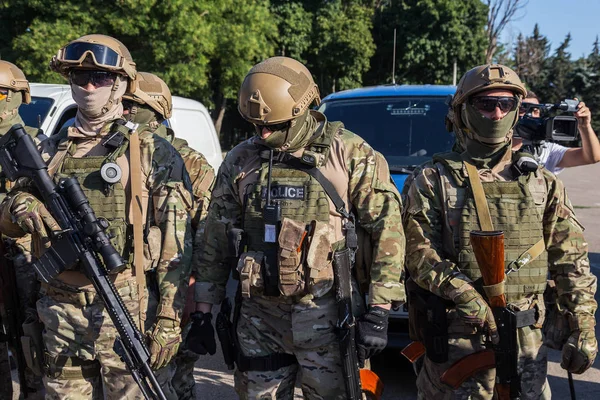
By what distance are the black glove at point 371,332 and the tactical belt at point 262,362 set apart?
40 cm

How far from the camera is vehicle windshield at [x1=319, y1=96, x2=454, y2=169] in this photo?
202 inches

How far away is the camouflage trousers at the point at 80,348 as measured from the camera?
2.98 meters

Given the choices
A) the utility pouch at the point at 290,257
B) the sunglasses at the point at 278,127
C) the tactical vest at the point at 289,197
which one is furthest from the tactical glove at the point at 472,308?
the sunglasses at the point at 278,127

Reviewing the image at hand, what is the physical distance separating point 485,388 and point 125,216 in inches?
75.3

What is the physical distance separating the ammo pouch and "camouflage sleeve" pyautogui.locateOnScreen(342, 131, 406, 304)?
0.25 meters

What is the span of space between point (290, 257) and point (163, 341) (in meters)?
0.72

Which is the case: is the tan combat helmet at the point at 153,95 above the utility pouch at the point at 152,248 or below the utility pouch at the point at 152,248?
above

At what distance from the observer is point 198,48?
57.0ft

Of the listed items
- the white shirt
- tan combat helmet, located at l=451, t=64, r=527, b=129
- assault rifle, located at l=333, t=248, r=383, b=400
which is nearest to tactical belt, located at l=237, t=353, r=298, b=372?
assault rifle, located at l=333, t=248, r=383, b=400

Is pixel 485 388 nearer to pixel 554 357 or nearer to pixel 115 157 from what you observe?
pixel 115 157

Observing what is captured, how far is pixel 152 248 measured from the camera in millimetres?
2980

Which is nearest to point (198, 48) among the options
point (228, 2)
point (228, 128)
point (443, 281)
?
point (228, 2)

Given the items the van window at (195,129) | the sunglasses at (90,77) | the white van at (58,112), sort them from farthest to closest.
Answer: the van window at (195,129), the white van at (58,112), the sunglasses at (90,77)

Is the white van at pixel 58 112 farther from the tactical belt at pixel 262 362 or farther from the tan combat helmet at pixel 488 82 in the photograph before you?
the tan combat helmet at pixel 488 82
